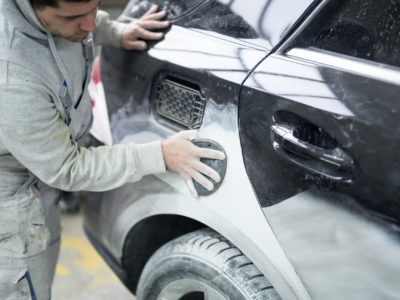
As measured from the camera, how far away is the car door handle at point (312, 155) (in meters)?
0.99

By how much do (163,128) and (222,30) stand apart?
0.34 m

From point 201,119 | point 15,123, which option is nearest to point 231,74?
point 201,119

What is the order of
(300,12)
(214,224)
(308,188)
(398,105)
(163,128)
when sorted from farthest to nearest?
(163,128)
(214,224)
(300,12)
(308,188)
(398,105)

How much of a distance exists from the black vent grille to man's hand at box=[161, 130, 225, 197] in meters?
0.06

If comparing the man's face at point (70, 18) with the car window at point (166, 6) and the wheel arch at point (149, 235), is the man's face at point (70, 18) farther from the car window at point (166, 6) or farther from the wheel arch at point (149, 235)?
the wheel arch at point (149, 235)

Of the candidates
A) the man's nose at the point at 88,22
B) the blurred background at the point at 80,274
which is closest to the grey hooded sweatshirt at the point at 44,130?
the man's nose at the point at 88,22

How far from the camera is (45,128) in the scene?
1.22 m

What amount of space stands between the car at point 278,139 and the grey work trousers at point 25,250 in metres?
0.31

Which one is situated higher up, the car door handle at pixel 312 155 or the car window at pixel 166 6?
the car window at pixel 166 6

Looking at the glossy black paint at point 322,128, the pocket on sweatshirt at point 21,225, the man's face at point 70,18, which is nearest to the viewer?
the glossy black paint at point 322,128

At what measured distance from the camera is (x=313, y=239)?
106 centimetres

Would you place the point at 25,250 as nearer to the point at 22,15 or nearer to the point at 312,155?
the point at 22,15

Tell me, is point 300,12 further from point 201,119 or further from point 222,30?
point 201,119

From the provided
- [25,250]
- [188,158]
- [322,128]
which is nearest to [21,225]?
[25,250]
